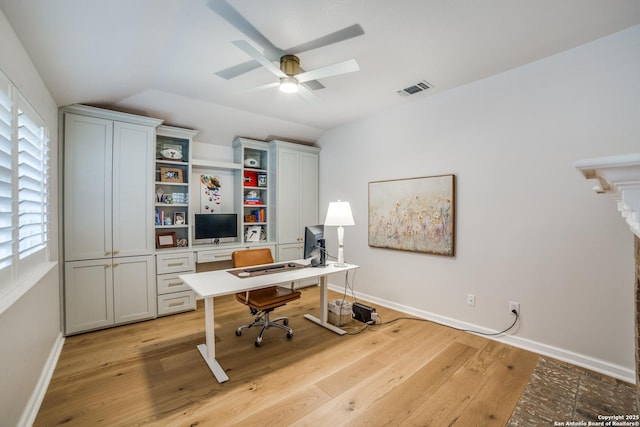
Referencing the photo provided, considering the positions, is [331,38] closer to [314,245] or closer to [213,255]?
[314,245]

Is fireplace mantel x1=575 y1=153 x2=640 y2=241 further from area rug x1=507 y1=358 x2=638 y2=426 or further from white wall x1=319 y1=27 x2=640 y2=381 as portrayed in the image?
white wall x1=319 y1=27 x2=640 y2=381

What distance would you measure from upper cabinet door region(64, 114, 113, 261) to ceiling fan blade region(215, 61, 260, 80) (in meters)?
1.44

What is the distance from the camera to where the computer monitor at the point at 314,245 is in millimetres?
2973

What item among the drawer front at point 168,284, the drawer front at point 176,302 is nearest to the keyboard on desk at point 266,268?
the drawer front at point 168,284

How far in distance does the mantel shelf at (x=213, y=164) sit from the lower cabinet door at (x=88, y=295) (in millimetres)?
1608

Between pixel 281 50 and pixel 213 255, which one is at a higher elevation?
pixel 281 50

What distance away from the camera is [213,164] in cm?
400

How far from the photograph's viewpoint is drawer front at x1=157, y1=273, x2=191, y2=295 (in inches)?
132

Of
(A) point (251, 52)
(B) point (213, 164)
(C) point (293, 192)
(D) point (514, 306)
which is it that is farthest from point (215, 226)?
(D) point (514, 306)

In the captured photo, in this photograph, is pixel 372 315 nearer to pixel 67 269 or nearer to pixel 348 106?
pixel 348 106

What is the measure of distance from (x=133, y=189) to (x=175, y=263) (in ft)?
3.31

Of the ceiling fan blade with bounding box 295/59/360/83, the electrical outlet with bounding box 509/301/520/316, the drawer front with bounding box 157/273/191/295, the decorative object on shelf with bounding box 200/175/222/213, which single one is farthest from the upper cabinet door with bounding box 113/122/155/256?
the electrical outlet with bounding box 509/301/520/316

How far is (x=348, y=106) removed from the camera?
356 cm

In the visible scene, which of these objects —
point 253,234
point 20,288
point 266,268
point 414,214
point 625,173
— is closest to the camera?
point 625,173
